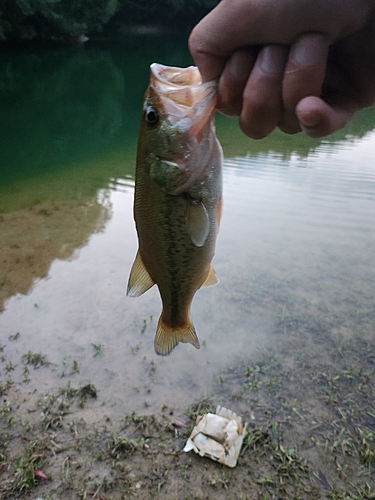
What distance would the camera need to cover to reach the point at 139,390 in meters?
3.76

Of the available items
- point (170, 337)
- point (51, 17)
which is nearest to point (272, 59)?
point (170, 337)

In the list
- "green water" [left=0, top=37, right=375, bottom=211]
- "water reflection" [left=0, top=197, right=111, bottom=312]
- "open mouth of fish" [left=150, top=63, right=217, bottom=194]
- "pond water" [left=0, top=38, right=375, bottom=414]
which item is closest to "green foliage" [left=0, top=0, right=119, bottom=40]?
"green water" [left=0, top=37, right=375, bottom=211]

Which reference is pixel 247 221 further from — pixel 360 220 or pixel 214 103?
pixel 214 103

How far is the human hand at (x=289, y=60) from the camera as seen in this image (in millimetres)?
1381

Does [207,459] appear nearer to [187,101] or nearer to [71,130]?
[187,101]

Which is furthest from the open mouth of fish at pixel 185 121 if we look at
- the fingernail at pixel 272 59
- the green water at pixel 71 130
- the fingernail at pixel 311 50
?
the green water at pixel 71 130

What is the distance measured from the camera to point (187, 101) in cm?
162

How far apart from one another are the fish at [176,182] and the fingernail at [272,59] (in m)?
0.22

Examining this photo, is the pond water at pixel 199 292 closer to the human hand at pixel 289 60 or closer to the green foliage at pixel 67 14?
the human hand at pixel 289 60

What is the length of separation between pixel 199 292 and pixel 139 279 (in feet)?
10.4

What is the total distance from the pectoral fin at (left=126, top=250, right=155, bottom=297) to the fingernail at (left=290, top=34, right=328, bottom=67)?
1.01 m

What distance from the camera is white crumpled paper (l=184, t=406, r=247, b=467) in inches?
120

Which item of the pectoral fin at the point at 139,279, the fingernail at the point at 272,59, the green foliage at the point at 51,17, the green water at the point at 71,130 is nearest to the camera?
the fingernail at the point at 272,59

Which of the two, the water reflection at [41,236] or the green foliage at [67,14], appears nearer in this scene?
the water reflection at [41,236]
